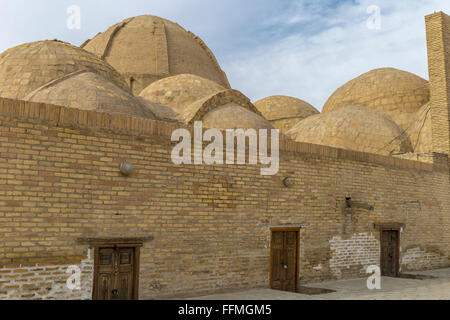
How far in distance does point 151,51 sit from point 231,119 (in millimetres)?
11279

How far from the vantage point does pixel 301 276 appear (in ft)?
28.2

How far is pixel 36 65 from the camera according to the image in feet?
35.2

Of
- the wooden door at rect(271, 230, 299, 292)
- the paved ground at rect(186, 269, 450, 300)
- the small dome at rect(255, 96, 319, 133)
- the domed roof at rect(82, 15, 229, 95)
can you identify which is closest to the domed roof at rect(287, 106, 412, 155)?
the small dome at rect(255, 96, 319, 133)

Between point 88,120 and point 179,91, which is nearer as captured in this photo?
point 88,120

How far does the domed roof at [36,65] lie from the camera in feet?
34.5

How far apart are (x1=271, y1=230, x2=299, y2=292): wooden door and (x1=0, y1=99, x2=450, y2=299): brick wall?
0.57 feet

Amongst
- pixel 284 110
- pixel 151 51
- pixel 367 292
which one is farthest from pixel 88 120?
pixel 284 110

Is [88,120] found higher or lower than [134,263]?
higher

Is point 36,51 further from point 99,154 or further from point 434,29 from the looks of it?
point 434,29

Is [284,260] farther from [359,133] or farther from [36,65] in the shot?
[359,133]

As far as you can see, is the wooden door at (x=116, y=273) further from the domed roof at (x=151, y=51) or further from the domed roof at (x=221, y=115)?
the domed roof at (x=151, y=51)
